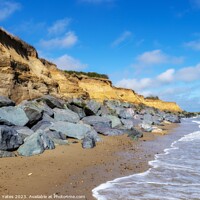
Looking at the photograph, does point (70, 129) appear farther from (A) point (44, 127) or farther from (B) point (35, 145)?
(B) point (35, 145)

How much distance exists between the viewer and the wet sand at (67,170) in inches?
247

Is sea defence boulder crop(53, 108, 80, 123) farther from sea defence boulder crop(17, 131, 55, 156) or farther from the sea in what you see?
the sea

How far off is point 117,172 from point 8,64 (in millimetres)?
14088

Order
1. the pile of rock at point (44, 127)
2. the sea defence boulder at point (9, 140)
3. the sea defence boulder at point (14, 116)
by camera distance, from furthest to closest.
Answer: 1. the sea defence boulder at point (14, 116)
2. the pile of rock at point (44, 127)
3. the sea defence boulder at point (9, 140)

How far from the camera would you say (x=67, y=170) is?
8.18 metres

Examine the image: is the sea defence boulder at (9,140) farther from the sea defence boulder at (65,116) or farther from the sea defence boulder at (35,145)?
the sea defence boulder at (65,116)

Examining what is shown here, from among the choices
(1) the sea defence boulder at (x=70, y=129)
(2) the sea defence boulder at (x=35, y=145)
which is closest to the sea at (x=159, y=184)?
(2) the sea defence boulder at (x=35, y=145)

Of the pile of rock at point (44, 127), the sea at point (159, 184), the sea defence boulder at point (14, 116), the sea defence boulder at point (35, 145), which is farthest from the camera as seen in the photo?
the sea defence boulder at point (14, 116)

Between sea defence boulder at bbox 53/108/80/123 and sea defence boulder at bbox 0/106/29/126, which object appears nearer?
sea defence boulder at bbox 0/106/29/126

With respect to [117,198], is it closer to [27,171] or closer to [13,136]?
[27,171]

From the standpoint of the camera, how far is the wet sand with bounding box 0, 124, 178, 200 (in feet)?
20.6

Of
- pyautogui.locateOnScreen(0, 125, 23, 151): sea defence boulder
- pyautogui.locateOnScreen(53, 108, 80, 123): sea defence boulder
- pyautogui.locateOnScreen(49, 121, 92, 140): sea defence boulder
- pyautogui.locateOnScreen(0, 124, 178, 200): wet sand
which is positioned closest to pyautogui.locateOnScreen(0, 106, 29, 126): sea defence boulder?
pyautogui.locateOnScreen(49, 121, 92, 140): sea defence boulder

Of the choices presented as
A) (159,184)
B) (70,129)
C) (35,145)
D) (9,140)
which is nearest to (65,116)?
(70,129)

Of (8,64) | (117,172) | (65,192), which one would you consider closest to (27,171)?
(65,192)
